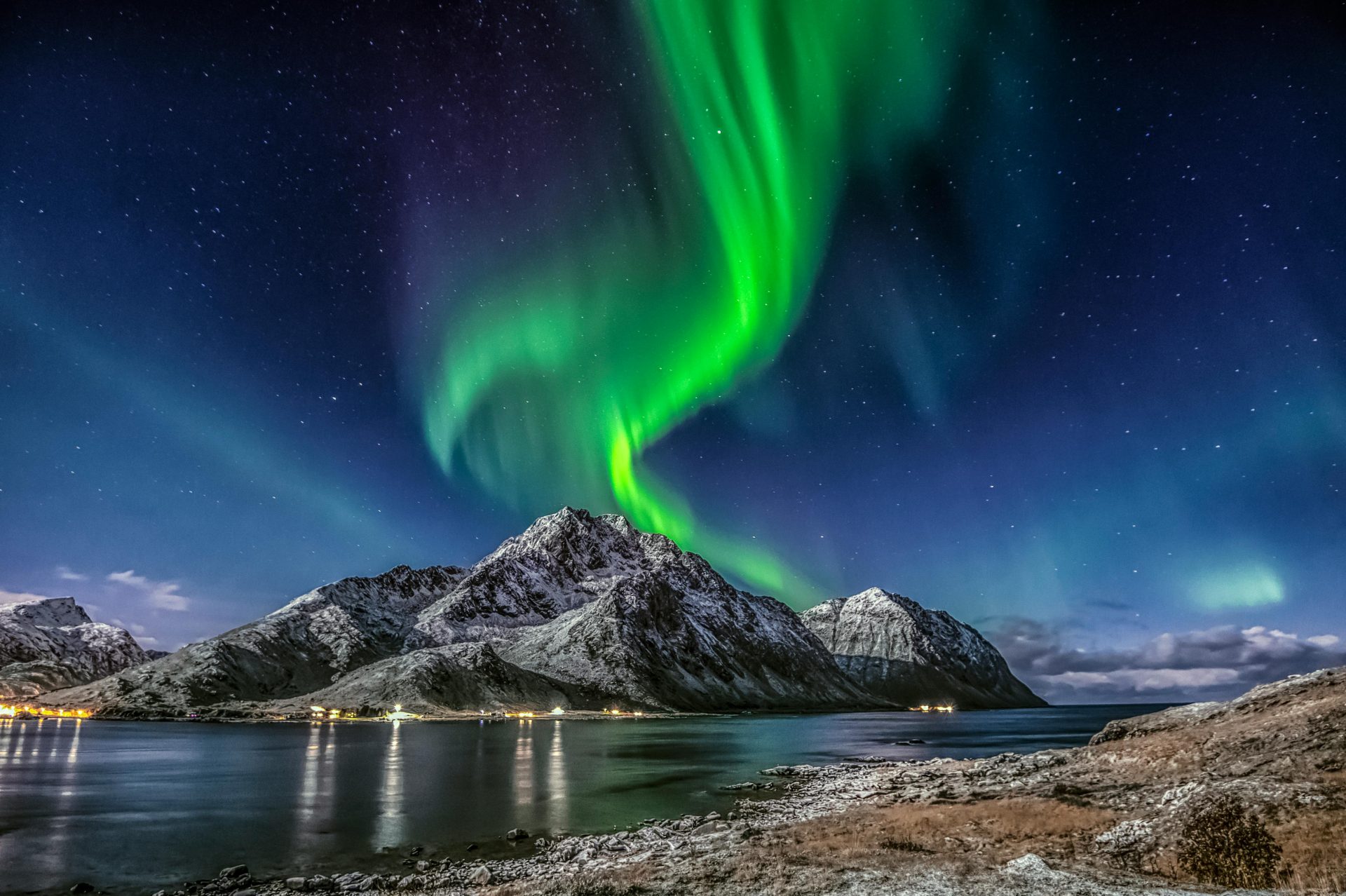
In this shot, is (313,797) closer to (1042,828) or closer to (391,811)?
(391,811)

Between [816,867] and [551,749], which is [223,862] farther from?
[551,749]

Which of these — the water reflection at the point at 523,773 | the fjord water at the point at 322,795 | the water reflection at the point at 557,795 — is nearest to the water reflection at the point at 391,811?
the fjord water at the point at 322,795

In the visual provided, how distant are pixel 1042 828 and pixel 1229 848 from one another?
690 cm

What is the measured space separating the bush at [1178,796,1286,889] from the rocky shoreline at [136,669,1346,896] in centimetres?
52

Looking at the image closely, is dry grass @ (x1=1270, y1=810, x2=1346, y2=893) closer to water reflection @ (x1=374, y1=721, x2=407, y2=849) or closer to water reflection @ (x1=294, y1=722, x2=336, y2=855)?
water reflection @ (x1=374, y1=721, x2=407, y2=849)

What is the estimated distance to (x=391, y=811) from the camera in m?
53.0

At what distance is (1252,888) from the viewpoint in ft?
65.7

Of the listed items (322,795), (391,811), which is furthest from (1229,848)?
(322,795)

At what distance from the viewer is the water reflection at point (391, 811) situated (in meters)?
42.8

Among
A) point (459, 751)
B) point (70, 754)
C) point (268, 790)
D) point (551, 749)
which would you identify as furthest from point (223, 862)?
point (70, 754)

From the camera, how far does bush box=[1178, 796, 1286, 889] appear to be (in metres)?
20.9

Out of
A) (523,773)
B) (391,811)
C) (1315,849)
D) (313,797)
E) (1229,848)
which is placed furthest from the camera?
(523,773)

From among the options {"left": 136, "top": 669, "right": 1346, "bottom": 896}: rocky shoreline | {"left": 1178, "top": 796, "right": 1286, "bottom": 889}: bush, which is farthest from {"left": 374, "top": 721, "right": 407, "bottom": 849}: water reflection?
{"left": 1178, "top": 796, "right": 1286, "bottom": 889}: bush

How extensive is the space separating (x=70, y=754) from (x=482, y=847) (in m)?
105
